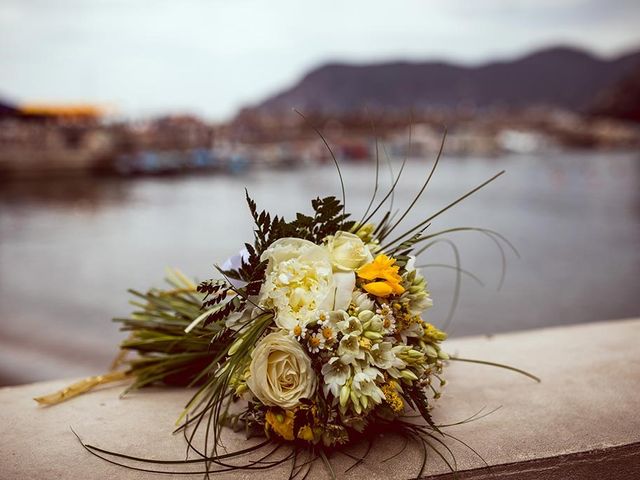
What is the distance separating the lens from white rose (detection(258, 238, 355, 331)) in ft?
5.04

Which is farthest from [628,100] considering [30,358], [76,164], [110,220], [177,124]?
[30,358]

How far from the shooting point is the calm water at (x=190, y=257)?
7.25 metres

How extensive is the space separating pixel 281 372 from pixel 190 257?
12.9 meters

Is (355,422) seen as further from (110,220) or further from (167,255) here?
(110,220)

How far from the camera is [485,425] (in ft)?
5.54

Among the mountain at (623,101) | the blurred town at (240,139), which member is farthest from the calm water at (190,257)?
the mountain at (623,101)

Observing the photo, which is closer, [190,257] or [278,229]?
[278,229]

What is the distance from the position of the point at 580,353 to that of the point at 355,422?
110 cm

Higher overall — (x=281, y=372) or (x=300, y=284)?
(x=300, y=284)

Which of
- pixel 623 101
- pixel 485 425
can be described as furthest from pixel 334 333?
pixel 623 101

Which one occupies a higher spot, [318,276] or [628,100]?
[628,100]

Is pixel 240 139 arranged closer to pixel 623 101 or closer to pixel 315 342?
pixel 315 342

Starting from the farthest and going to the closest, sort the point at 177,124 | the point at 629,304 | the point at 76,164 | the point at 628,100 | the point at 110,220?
the point at 628,100
the point at 177,124
the point at 76,164
the point at 110,220
the point at 629,304

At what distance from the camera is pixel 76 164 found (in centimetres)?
3744
